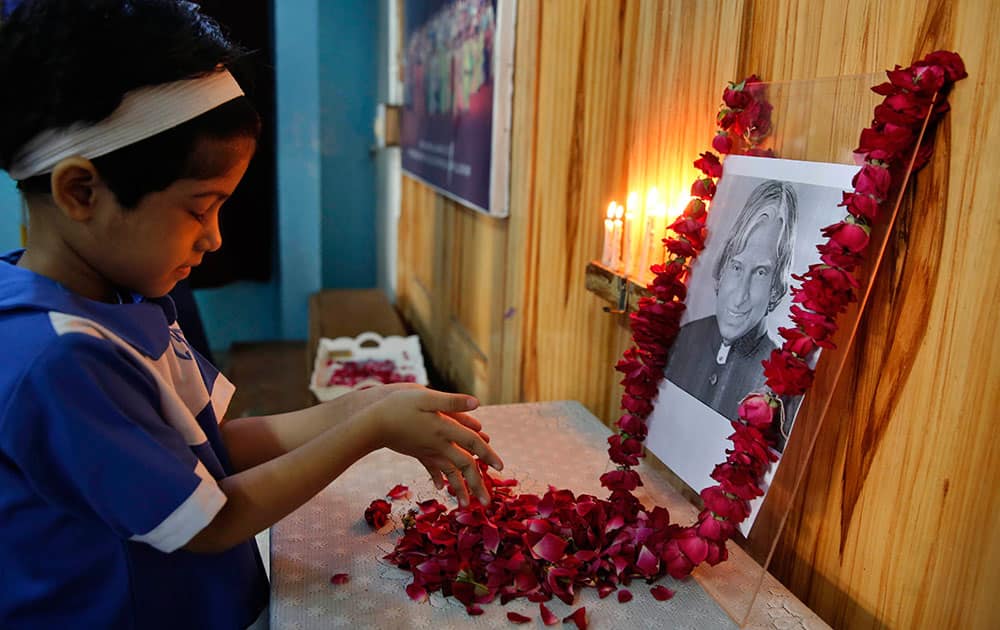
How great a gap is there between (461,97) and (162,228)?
171 cm

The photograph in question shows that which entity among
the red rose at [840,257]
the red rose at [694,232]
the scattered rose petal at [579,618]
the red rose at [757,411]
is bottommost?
the scattered rose petal at [579,618]

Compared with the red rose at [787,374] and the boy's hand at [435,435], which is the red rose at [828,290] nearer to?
the red rose at [787,374]

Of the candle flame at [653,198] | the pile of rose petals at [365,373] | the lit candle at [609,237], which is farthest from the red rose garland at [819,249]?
the pile of rose petals at [365,373]

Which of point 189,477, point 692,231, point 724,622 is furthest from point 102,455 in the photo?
point 692,231

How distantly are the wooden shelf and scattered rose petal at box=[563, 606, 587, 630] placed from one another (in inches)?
21.1

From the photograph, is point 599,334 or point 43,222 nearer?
point 43,222

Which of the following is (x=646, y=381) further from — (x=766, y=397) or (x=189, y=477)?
(x=189, y=477)

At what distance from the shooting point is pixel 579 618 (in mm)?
838

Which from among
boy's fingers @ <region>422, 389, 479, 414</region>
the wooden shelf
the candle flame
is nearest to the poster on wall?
the wooden shelf

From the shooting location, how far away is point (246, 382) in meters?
3.64

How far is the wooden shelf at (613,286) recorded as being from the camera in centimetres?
130

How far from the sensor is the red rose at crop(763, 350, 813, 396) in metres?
0.83

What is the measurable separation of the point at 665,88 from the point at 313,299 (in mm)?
2998

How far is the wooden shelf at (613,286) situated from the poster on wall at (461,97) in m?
0.61
